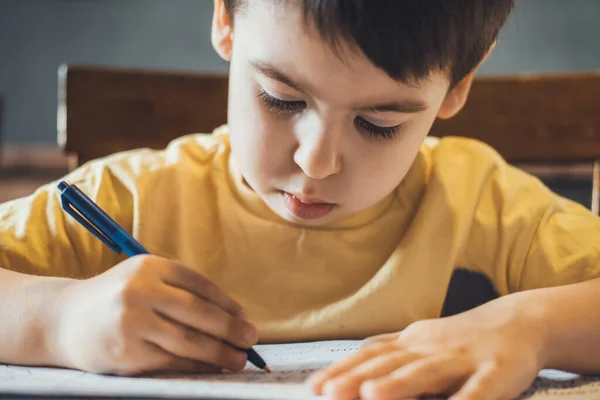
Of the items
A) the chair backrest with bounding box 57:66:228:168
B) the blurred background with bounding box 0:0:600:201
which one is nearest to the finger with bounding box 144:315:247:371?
the chair backrest with bounding box 57:66:228:168

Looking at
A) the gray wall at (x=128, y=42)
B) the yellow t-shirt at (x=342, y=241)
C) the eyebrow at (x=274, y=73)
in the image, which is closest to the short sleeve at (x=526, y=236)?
the yellow t-shirt at (x=342, y=241)

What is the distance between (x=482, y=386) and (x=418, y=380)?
36 mm

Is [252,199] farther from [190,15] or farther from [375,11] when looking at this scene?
[190,15]

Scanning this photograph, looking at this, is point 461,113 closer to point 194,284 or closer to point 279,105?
point 279,105

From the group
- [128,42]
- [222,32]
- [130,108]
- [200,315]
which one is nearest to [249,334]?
[200,315]

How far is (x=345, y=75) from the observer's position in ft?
1.49

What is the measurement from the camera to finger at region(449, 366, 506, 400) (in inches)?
15.5

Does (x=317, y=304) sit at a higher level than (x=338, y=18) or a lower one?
lower

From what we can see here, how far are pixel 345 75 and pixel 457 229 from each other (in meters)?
0.24

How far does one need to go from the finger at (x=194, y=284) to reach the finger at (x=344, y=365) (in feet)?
0.24

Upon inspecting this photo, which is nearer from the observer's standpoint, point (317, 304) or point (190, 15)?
point (317, 304)

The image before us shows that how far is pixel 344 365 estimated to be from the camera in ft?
1.35

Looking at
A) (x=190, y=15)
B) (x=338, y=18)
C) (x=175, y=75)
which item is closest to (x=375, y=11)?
(x=338, y=18)

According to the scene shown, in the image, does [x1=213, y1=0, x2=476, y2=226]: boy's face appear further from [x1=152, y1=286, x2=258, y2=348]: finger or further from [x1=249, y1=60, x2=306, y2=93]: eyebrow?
[x1=152, y1=286, x2=258, y2=348]: finger
